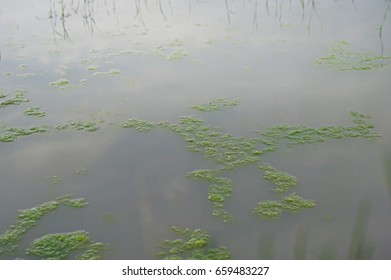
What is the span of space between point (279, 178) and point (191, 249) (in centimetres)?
74

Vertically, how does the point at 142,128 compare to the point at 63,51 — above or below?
below

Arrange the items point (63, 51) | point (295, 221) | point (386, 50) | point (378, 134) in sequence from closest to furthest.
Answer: point (295, 221) < point (378, 134) < point (386, 50) < point (63, 51)

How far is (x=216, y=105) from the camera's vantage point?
11.8ft

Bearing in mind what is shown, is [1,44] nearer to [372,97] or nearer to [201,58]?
[201,58]

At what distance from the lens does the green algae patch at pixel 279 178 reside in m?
2.69

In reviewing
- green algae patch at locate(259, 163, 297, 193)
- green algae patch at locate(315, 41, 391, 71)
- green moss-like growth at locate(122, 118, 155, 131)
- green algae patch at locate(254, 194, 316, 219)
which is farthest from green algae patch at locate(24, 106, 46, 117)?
green algae patch at locate(315, 41, 391, 71)

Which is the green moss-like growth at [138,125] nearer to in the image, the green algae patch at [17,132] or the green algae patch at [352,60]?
the green algae patch at [17,132]

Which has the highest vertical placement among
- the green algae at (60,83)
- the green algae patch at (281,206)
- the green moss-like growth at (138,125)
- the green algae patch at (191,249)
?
the green algae at (60,83)

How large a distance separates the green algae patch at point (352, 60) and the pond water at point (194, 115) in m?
0.02

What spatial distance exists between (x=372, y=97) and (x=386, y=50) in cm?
99

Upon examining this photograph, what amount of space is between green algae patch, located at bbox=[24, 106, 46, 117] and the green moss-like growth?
68cm

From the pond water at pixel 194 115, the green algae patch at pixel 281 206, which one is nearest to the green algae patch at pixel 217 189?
the pond water at pixel 194 115

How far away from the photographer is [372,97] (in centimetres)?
358
